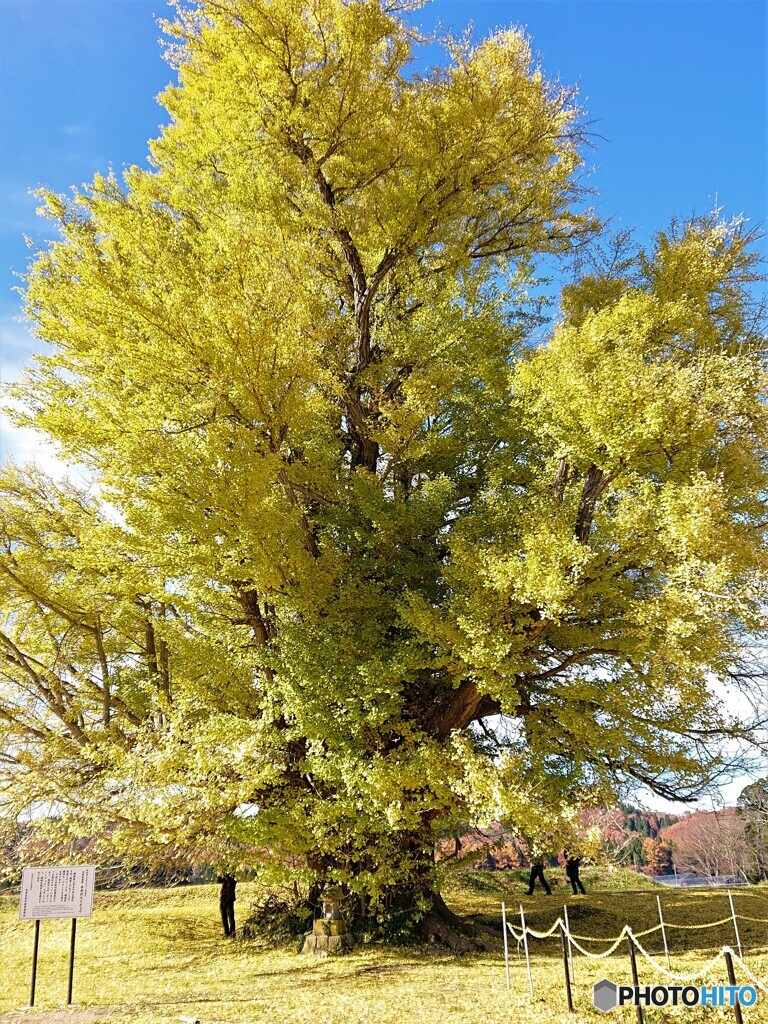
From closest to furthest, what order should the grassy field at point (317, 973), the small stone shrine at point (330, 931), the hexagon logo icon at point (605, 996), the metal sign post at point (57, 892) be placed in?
1. the hexagon logo icon at point (605, 996)
2. the grassy field at point (317, 973)
3. the metal sign post at point (57, 892)
4. the small stone shrine at point (330, 931)

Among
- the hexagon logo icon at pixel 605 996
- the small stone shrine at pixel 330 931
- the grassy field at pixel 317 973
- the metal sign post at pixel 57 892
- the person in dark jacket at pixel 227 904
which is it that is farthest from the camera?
the person in dark jacket at pixel 227 904

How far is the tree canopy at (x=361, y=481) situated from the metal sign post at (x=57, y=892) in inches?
37.6

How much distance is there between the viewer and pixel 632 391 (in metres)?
6.77

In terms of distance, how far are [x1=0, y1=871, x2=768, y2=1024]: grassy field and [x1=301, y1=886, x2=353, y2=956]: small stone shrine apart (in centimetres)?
25

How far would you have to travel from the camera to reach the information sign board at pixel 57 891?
6.73m

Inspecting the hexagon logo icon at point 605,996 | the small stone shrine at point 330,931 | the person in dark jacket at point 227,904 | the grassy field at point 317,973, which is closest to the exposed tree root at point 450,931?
the grassy field at point 317,973

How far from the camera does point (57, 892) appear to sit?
22.3 ft

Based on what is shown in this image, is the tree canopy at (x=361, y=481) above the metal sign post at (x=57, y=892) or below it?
above

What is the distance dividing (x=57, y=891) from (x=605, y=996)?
18.1ft

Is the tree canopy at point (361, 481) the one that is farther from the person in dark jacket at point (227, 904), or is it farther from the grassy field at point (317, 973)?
the person in dark jacket at point (227, 904)

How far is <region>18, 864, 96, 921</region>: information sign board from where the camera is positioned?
6.73 meters

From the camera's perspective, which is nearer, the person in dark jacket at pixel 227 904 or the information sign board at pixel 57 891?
the information sign board at pixel 57 891

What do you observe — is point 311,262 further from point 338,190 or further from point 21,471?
point 21,471

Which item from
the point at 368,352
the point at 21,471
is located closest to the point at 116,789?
the point at 21,471
